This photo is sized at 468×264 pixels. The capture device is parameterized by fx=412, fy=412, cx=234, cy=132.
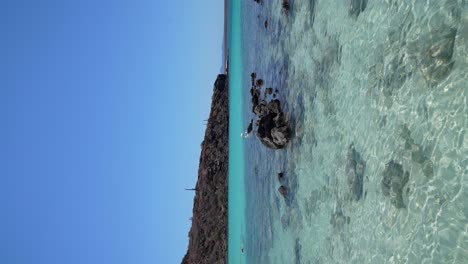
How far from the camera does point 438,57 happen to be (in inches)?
127

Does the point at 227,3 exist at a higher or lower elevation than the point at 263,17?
higher

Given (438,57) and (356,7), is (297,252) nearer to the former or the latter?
(356,7)

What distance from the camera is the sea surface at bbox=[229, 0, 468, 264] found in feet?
10.0

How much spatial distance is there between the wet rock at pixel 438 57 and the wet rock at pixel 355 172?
47.9 inches

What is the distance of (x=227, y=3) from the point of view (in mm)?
18562

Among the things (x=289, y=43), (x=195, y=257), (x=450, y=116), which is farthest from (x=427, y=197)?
(x=195, y=257)

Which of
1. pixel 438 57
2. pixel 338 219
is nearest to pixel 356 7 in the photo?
pixel 438 57

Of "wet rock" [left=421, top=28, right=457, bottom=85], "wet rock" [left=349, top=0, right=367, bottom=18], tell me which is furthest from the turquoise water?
"wet rock" [left=421, top=28, right=457, bottom=85]

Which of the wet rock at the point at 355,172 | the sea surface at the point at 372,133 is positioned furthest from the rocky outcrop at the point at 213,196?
the wet rock at the point at 355,172

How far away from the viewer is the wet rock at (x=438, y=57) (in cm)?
312

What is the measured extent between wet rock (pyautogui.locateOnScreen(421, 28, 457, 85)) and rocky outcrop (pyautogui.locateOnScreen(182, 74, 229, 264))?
10.6 metres

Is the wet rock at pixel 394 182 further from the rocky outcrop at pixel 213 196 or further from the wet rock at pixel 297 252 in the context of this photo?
the rocky outcrop at pixel 213 196

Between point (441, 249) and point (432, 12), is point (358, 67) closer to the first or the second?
point (432, 12)

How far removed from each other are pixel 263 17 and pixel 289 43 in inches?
96.0
